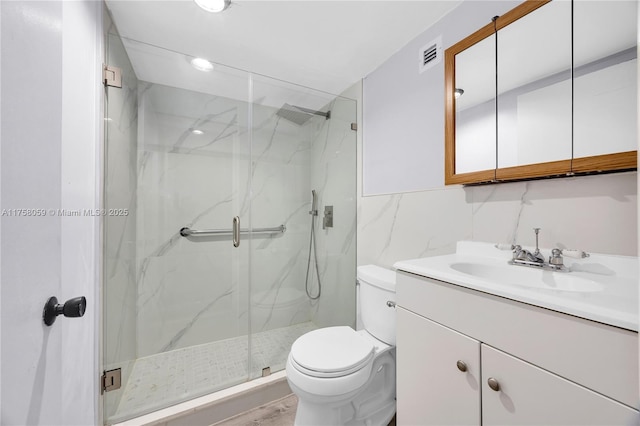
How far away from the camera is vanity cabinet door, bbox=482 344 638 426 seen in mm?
555

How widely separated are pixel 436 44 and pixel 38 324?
1910 mm

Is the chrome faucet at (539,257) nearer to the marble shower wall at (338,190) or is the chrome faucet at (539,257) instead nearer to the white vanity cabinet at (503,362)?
the white vanity cabinet at (503,362)

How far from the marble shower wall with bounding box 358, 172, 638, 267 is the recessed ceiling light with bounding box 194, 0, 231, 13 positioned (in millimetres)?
1401

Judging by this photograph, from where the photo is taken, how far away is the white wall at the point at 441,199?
860 mm

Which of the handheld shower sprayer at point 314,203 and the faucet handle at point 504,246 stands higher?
the handheld shower sprayer at point 314,203

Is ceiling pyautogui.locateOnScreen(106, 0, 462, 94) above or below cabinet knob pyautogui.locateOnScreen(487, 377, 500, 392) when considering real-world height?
above

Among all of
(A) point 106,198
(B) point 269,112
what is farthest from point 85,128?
(B) point 269,112

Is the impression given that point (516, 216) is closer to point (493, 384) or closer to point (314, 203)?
point (493, 384)

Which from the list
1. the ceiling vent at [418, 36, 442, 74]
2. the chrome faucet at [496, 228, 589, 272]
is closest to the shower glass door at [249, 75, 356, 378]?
the ceiling vent at [418, 36, 442, 74]

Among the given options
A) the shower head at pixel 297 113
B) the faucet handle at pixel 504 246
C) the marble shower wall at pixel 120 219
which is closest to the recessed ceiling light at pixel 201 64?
the marble shower wall at pixel 120 219

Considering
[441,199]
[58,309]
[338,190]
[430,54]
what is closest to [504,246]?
[441,199]

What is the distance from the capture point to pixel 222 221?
6.53 ft

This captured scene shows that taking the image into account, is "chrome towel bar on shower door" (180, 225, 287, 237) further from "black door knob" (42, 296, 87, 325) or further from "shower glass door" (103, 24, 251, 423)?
"black door knob" (42, 296, 87, 325)

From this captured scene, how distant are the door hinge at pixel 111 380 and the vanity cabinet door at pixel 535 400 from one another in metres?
1.73
